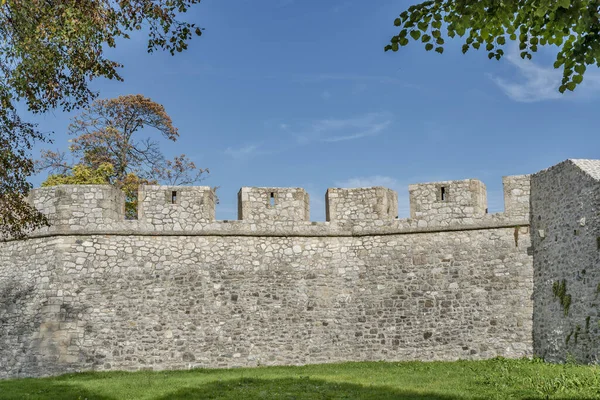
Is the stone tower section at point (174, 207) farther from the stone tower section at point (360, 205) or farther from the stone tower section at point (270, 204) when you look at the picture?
the stone tower section at point (360, 205)

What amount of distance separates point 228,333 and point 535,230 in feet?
23.6

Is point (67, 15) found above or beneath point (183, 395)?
above

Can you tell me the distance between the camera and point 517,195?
14.8 metres

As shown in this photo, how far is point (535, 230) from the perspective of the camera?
14391mm

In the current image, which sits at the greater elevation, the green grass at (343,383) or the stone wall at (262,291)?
the stone wall at (262,291)

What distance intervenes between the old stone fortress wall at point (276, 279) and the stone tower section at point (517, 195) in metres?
0.02

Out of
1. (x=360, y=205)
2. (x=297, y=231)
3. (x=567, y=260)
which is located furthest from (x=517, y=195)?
(x=297, y=231)

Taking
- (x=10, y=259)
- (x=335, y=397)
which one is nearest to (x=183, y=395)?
(x=335, y=397)

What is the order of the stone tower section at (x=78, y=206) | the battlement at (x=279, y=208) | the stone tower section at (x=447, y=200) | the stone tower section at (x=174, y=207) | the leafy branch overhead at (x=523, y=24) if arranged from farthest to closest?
the stone tower section at (x=447, y=200)
the stone tower section at (x=174, y=207)
the battlement at (x=279, y=208)
the stone tower section at (x=78, y=206)
the leafy branch overhead at (x=523, y=24)

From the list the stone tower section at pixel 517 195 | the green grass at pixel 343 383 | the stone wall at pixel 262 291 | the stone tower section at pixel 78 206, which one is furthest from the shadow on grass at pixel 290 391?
Result: the stone tower section at pixel 517 195

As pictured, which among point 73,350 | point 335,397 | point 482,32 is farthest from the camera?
Answer: point 73,350

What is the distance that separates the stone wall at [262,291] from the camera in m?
14.1

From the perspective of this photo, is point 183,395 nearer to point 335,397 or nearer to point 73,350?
point 335,397

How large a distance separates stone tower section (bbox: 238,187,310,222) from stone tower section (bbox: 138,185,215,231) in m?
0.82
